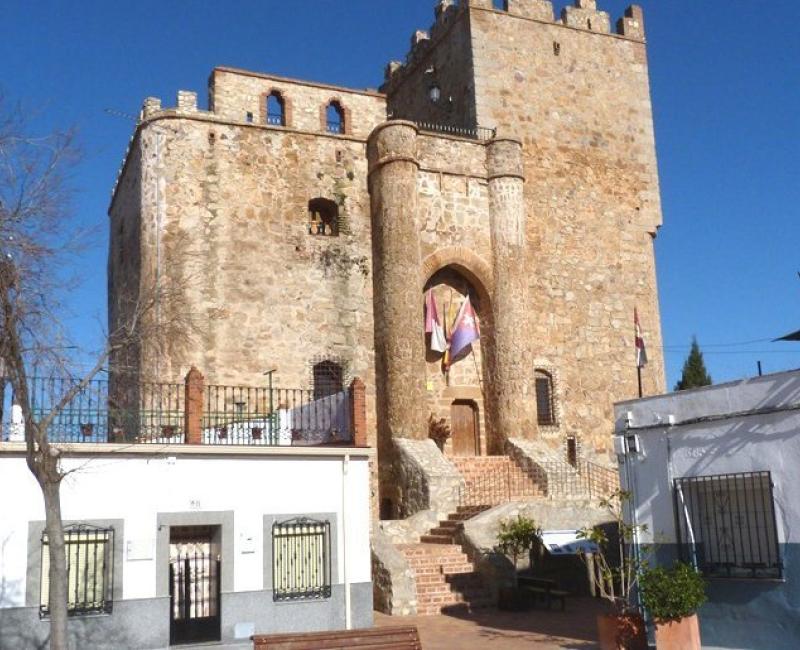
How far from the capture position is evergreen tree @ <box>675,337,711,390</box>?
44.8 metres

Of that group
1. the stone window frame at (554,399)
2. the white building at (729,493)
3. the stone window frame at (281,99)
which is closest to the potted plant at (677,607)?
the white building at (729,493)

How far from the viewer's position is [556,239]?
89.5 feet

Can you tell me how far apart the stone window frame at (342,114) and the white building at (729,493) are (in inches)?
575

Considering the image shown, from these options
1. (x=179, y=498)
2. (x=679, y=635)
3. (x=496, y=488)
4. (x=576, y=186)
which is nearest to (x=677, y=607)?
(x=679, y=635)

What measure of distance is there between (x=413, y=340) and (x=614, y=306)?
7280 mm

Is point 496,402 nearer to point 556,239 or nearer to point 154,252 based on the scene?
point 556,239

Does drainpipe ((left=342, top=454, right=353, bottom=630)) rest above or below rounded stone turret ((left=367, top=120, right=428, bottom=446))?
below

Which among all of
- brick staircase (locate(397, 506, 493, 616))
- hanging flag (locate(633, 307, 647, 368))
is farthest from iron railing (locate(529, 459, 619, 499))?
brick staircase (locate(397, 506, 493, 616))

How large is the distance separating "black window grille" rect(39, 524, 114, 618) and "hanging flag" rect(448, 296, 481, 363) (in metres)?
13.2

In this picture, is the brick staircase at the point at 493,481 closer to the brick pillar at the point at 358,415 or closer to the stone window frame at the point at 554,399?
the stone window frame at the point at 554,399

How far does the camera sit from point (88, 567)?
13289 mm

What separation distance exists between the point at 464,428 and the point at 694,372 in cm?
2340

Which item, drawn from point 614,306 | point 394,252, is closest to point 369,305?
point 394,252

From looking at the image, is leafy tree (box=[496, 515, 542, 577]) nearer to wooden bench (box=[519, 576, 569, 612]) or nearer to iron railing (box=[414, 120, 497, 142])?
wooden bench (box=[519, 576, 569, 612])
